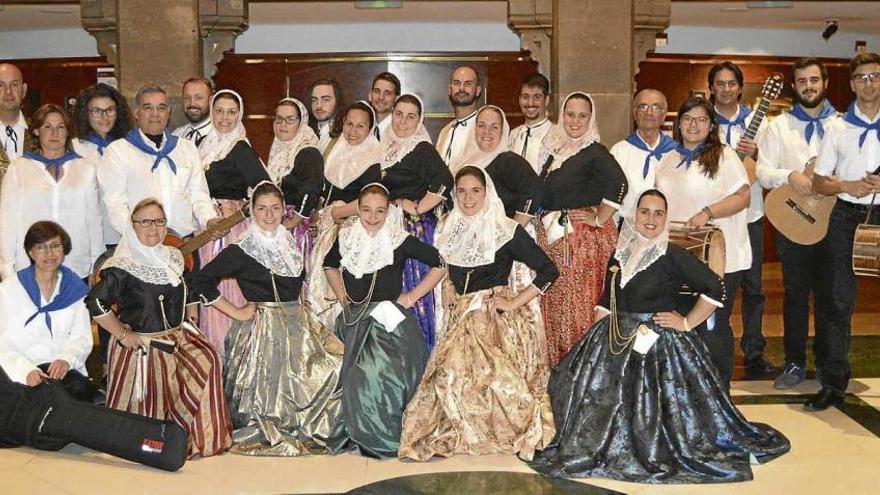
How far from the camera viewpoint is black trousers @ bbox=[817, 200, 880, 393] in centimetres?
573

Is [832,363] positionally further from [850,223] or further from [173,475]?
[173,475]

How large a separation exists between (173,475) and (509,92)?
19.9ft

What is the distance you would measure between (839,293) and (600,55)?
264cm

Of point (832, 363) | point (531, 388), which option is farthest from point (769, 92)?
point (531, 388)

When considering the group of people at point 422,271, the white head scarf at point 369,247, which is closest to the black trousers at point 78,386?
the group of people at point 422,271

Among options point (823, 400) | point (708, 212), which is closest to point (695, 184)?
point (708, 212)

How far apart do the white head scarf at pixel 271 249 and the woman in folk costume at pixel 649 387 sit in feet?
4.36

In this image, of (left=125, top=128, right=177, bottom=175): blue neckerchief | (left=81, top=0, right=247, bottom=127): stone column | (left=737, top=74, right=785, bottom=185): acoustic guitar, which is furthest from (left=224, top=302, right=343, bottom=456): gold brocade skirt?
(left=81, top=0, right=247, bottom=127): stone column

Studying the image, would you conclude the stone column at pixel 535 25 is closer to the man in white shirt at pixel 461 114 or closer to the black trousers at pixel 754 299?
the man in white shirt at pixel 461 114

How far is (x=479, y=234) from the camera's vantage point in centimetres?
536

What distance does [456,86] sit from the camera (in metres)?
6.17

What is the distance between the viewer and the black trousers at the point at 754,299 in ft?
21.3

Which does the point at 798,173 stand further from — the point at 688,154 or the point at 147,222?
the point at 147,222

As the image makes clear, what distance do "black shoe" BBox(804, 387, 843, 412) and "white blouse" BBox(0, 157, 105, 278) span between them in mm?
3631
